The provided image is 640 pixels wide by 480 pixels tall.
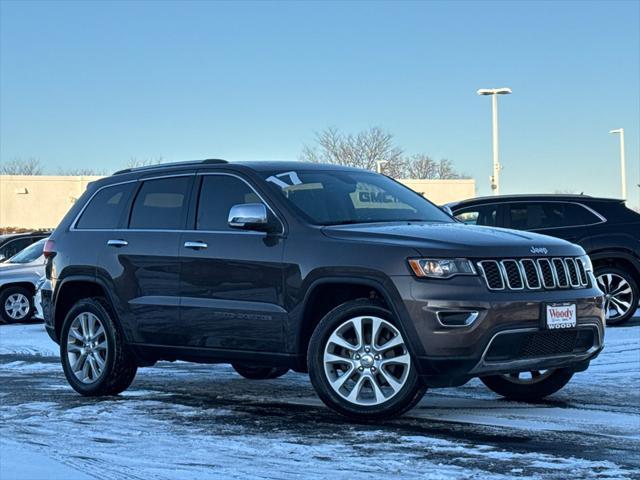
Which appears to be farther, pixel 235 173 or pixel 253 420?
pixel 235 173

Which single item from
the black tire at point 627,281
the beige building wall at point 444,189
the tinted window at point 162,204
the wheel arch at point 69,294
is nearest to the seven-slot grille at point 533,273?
the tinted window at point 162,204

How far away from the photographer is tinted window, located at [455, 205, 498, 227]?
1390 cm

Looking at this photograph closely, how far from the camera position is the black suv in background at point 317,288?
6793mm

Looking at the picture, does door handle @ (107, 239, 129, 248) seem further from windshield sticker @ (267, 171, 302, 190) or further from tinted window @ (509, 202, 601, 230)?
tinted window @ (509, 202, 601, 230)

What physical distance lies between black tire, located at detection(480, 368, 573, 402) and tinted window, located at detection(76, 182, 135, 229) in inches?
126

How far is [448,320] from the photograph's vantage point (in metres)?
6.71

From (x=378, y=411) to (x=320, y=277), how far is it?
95 centimetres

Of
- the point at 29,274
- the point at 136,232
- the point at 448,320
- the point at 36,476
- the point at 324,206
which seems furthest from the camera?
the point at 29,274

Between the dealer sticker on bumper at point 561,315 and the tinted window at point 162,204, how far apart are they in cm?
286

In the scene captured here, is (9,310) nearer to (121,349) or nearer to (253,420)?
(121,349)

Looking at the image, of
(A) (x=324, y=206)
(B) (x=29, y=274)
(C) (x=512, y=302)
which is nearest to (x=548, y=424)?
(C) (x=512, y=302)

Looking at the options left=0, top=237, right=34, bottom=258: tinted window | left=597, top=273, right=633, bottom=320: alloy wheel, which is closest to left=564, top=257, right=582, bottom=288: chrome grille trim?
left=597, top=273, right=633, bottom=320: alloy wheel

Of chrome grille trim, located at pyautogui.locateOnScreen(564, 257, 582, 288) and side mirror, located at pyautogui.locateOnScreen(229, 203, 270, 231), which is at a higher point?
side mirror, located at pyautogui.locateOnScreen(229, 203, 270, 231)

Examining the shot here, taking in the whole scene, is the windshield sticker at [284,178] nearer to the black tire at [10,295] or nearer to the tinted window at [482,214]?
the tinted window at [482,214]
